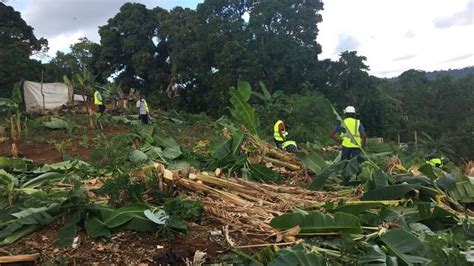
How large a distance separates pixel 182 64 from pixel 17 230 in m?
25.4

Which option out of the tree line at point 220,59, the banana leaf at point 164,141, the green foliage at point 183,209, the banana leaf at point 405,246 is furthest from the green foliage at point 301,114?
the banana leaf at point 405,246

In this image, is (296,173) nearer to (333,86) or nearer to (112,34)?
(333,86)

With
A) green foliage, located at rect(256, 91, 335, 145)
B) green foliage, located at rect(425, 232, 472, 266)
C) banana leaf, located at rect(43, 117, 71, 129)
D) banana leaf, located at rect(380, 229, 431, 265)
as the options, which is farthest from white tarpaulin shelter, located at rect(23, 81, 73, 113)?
green foliage, located at rect(425, 232, 472, 266)

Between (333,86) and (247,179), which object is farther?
(333,86)

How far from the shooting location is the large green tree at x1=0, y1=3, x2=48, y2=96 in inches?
1078

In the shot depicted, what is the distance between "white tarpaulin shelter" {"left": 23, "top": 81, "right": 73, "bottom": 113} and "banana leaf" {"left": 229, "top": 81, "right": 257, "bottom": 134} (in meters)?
15.0

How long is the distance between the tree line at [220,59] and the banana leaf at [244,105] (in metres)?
14.6

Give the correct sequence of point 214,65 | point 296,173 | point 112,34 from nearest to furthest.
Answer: point 296,173 < point 214,65 < point 112,34

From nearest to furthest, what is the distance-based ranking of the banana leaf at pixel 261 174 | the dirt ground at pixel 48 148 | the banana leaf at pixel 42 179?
the banana leaf at pixel 42 179
the banana leaf at pixel 261 174
the dirt ground at pixel 48 148

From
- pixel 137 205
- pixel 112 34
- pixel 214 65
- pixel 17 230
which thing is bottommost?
pixel 17 230

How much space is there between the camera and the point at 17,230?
159 inches

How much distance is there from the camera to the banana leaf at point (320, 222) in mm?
3664

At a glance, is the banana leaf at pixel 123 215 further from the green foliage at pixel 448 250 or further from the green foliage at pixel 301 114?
the green foliage at pixel 301 114

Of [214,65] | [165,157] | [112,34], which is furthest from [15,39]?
[165,157]
